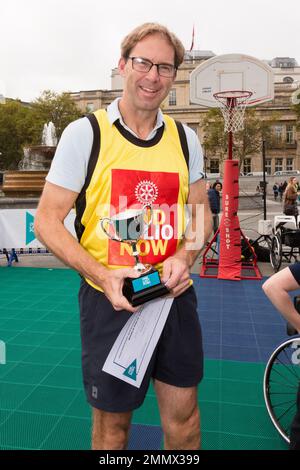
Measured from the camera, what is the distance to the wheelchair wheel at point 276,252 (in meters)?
8.28

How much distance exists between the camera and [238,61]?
28.5ft

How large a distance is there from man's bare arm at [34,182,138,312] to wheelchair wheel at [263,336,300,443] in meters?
1.89

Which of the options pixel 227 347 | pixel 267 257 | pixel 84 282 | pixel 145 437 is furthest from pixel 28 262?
pixel 84 282

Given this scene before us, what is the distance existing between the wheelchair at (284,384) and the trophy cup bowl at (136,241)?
4.46 ft

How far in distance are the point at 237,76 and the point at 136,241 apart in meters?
7.92

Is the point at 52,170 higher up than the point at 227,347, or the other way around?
the point at 52,170

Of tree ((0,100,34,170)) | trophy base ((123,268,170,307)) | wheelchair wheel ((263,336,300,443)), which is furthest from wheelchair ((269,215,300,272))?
tree ((0,100,34,170))

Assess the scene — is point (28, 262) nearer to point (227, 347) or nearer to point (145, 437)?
point (227, 347)

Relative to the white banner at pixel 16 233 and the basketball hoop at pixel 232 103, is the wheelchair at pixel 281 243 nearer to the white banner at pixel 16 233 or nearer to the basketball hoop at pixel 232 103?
the basketball hoop at pixel 232 103

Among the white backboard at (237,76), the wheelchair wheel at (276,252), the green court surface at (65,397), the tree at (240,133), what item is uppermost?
the tree at (240,133)

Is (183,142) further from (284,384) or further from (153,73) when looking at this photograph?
(284,384)

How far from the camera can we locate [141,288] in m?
1.48

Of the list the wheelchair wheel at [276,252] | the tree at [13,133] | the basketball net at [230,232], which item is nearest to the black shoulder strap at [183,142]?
the basketball net at [230,232]
